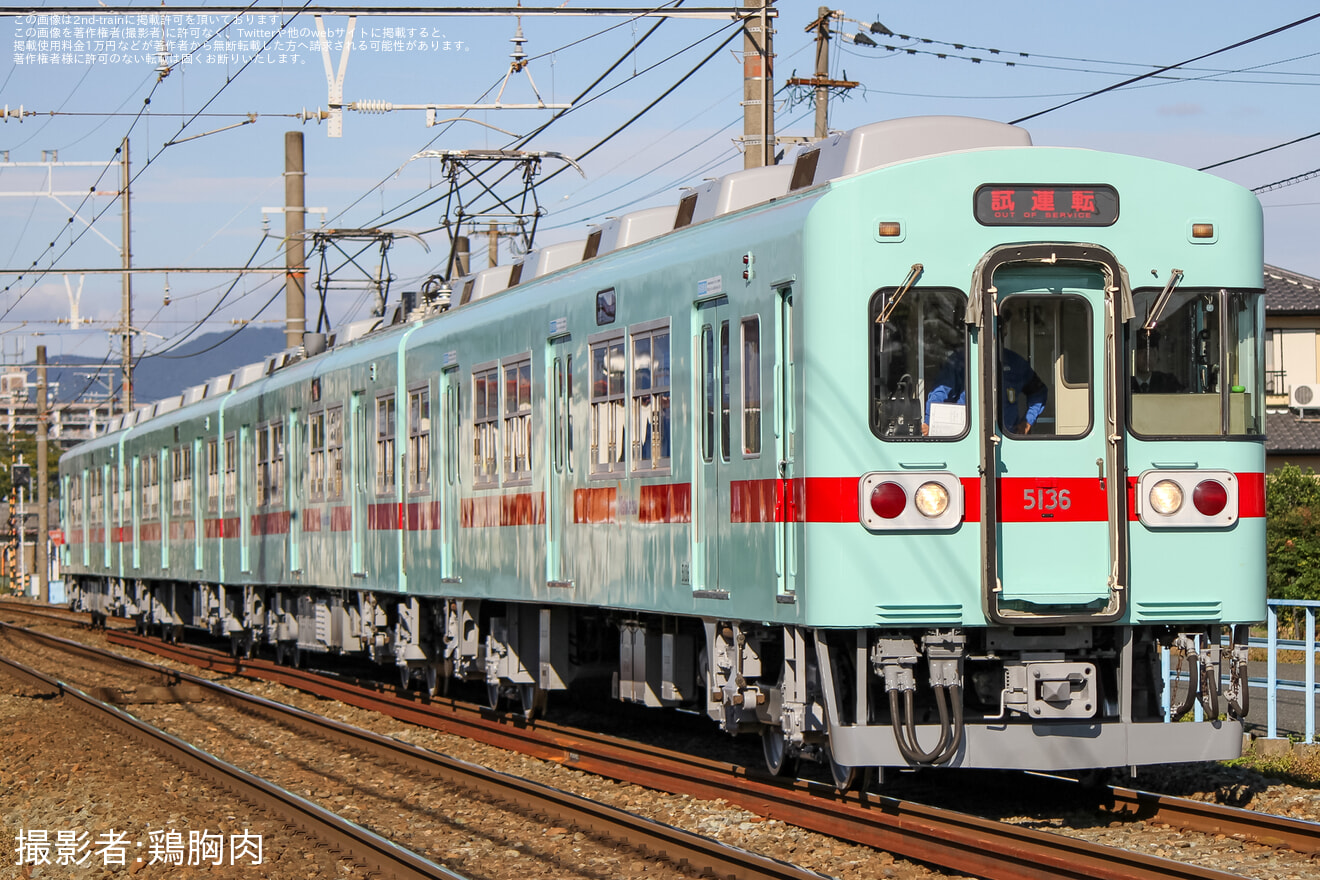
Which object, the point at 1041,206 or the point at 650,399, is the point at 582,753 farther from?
the point at 1041,206

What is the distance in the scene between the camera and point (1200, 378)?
902 cm

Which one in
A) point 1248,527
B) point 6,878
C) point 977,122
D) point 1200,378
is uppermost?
point 977,122

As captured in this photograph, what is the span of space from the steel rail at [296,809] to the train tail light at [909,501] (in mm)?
2581

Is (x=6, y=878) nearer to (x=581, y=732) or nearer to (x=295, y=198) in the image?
(x=581, y=732)

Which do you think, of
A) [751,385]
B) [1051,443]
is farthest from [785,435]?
[1051,443]

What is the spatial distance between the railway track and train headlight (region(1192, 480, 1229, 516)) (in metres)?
1.45

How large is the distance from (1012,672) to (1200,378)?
1.78 m

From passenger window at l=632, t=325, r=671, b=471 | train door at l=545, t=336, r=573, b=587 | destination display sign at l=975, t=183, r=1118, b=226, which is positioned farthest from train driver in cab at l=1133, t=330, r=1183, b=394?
train door at l=545, t=336, r=573, b=587

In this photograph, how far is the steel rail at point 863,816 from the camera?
735 cm

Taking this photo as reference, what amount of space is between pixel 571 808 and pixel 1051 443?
3.30 m

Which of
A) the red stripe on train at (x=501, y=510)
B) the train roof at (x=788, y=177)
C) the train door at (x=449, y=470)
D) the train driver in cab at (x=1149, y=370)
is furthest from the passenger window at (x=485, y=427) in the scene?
the train driver in cab at (x=1149, y=370)

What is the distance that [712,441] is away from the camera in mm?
10078

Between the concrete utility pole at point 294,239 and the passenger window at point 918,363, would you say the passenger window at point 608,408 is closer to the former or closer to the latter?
the passenger window at point 918,363

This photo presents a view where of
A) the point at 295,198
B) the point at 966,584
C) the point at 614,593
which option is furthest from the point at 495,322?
the point at 295,198
